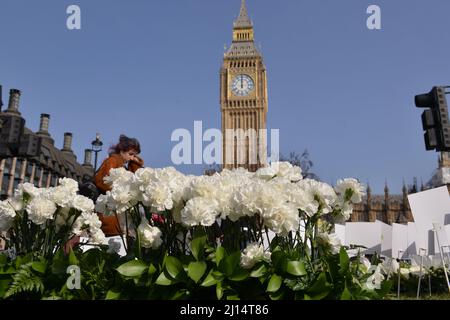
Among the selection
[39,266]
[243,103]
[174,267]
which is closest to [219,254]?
[174,267]

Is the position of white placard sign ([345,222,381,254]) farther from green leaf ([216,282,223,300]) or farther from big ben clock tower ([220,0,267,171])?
big ben clock tower ([220,0,267,171])

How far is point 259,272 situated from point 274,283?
65mm

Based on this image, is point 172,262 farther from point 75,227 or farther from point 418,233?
point 418,233

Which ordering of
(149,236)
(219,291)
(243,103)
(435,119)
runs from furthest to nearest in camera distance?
(243,103)
(435,119)
(149,236)
(219,291)

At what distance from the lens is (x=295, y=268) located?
1.43 meters

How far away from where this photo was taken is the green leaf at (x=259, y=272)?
1.43 m

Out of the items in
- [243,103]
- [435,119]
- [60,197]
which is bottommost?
[60,197]

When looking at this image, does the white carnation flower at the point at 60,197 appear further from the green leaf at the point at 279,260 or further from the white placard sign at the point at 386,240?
the white placard sign at the point at 386,240

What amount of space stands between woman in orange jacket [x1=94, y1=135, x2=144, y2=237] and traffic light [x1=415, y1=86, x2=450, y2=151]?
5.30 m

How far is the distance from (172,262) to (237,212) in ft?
1.01

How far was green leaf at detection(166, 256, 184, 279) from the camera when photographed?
1.45 metres

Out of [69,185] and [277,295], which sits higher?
[69,185]

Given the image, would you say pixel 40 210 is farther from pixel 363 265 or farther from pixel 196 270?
pixel 363 265
